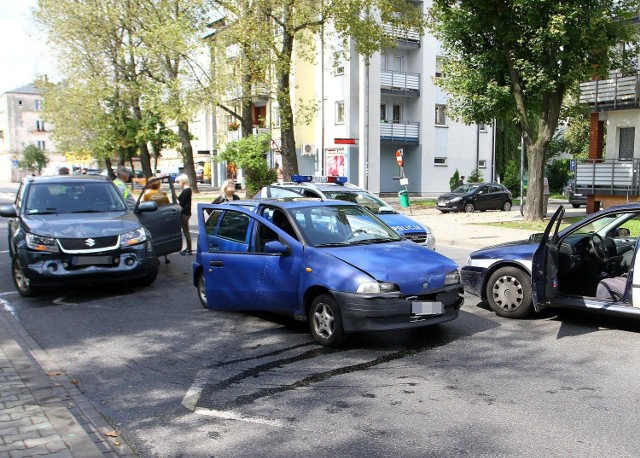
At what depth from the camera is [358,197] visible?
13.1 meters

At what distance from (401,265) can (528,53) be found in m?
15.7

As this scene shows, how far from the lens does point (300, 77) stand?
138ft

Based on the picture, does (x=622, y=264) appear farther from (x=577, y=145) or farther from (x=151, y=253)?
(x=577, y=145)

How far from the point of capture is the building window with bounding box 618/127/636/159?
25172 mm

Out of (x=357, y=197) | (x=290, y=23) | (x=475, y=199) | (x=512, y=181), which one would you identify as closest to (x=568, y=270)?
(x=357, y=197)

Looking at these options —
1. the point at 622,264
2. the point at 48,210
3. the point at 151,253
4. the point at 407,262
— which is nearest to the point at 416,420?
the point at 407,262

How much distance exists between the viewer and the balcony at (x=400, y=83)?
3844 centimetres

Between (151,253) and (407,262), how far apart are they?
4669 millimetres

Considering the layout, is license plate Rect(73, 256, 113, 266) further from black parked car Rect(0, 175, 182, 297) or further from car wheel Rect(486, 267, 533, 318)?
car wheel Rect(486, 267, 533, 318)

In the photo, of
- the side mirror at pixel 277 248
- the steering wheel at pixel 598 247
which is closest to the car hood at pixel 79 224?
the side mirror at pixel 277 248

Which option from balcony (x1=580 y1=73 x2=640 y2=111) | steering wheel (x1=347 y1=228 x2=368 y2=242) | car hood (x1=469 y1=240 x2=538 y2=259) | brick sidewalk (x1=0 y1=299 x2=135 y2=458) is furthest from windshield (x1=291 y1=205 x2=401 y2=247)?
balcony (x1=580 y1=73 x2=640 y2=111)

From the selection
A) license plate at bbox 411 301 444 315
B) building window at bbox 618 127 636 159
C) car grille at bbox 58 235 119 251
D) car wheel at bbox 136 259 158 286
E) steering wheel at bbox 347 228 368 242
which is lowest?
car wheel at bbox 136 259 158 286

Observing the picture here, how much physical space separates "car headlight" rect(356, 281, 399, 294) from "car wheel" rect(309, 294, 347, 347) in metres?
0.36

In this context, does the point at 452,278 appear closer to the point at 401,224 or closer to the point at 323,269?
the point at 323,269
